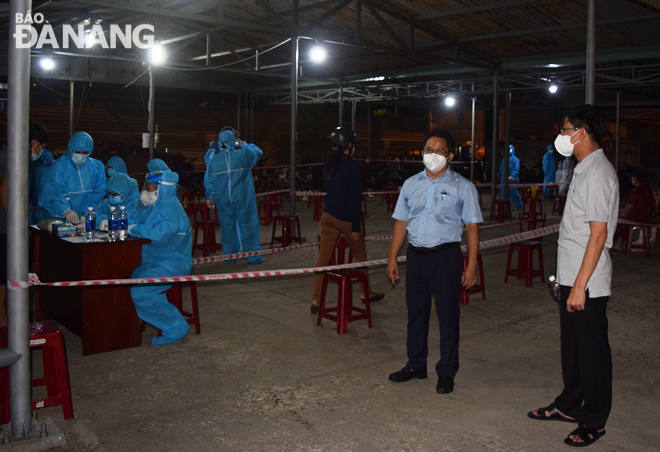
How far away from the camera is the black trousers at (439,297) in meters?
4.25

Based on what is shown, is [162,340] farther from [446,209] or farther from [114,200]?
[446,209]

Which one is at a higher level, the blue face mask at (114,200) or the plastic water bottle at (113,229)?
the blue face mask at (114,200)

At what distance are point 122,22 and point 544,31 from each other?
8.47 m

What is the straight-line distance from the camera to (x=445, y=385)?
435 centimetres

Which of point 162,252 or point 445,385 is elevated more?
point 162,252

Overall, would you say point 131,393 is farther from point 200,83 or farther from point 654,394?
point 200,83

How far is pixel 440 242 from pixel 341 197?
6.72 ft

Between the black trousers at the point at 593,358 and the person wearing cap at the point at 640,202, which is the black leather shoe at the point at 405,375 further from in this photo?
the person wearing cap at the point at 640,202

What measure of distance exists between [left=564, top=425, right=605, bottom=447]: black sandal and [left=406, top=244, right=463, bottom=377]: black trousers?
3.06 ft

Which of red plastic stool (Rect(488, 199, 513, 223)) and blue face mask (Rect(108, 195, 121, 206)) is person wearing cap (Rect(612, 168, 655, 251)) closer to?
red plastic stool (Rect(488, 199, 513, 223))

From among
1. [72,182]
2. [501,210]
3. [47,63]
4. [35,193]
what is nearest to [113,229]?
[72,182]

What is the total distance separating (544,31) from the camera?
12023mm

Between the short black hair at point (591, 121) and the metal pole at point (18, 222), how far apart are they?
2.91 meters

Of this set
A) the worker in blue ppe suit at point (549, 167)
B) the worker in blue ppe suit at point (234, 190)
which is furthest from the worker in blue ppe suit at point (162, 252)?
the worker in blue ppe suit at point (549, 167)
